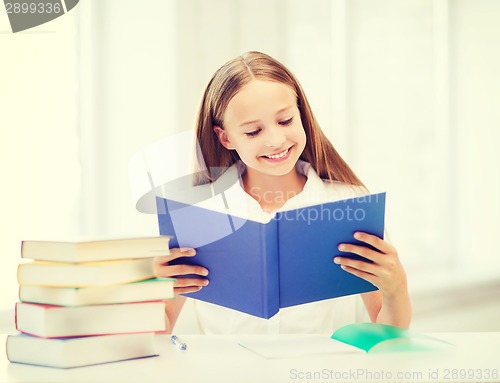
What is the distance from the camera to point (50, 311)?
104 centimetres

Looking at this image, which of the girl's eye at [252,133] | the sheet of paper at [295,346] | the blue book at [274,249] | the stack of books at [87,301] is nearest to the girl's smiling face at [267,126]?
the girl's eye at [252,133]

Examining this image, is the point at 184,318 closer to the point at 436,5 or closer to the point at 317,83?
the point at 317,83

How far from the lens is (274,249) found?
1.25 meters

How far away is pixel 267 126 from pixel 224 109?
152 mm

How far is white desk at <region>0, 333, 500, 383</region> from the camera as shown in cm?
101

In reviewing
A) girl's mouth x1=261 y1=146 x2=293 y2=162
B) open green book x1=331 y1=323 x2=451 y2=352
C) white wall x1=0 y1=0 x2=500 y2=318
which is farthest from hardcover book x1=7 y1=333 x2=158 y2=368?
white wall x1=0 y1=0 x2=500 y2=318

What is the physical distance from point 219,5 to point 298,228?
4.34ft

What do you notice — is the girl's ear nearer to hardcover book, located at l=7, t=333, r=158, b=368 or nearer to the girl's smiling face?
the girl's smiling face

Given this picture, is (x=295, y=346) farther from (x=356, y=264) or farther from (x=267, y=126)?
(x=267, y=126)

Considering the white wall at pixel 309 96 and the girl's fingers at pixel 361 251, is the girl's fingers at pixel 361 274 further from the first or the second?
the white wall at pixel 309 96

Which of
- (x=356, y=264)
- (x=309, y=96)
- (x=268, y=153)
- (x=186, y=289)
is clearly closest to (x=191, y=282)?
(x=186, y=289)

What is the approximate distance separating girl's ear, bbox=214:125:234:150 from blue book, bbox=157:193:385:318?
1.68 ft

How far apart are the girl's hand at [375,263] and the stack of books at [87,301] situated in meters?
0.39

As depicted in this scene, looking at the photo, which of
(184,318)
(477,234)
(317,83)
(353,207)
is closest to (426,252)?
(477,234)
